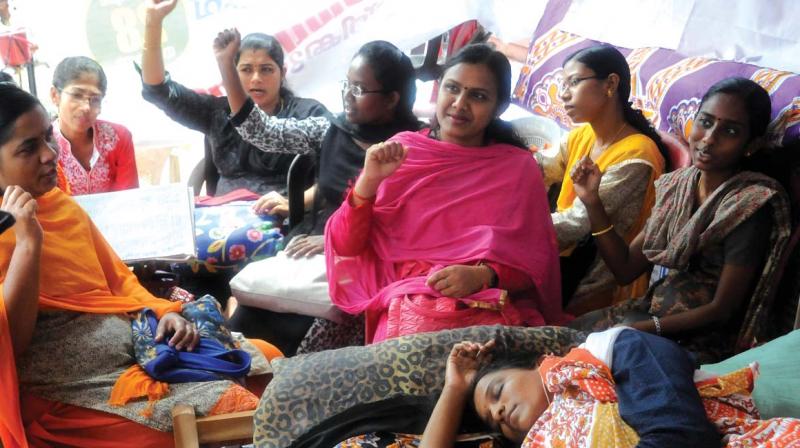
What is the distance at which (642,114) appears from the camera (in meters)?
2.73

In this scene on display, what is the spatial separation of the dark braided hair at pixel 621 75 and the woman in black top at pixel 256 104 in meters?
1.10

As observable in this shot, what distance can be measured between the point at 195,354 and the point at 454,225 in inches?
32.3

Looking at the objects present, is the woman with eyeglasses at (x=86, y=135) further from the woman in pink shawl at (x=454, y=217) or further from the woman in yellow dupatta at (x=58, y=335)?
the woman in pink shawl at (x=454, y=217)

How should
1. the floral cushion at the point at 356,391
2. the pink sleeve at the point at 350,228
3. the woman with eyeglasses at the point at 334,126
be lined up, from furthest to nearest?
the woman with eyeglasses at the point at 334,126 < the pink sleeve at the point at 350,228 < the floral cushion at the point at 356,391

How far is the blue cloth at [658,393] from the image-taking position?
1.38 metres

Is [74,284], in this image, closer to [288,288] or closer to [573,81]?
[288,288]

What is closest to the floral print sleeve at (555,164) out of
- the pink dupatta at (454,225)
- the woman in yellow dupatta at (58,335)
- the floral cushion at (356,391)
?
the pink dupatta at (454,225)

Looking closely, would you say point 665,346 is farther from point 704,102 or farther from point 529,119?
point 529,119

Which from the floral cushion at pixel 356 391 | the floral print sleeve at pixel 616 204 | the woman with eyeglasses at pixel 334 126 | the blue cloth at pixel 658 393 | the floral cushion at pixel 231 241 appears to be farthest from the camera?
the floral cushion at pixel 231 241

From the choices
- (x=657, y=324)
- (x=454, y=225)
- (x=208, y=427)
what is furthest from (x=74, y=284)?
(x=657, y=324)

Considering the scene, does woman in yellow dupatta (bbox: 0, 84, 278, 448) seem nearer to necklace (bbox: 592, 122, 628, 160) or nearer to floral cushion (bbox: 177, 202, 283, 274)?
floral cushion (bbox: 177, 202, 283, 274)

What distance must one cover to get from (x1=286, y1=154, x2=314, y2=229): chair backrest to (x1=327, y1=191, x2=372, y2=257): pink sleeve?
54 cm

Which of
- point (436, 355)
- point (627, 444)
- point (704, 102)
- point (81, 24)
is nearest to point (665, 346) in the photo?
point (627, 444)

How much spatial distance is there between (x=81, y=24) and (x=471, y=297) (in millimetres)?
2428
